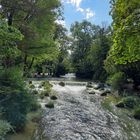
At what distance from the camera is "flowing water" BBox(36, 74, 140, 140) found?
17056 millimetres

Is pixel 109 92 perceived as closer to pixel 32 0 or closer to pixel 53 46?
pixel 53 46

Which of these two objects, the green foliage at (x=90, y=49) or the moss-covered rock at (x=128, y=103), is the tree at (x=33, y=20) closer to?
the moss-covered rock at (x=128, y=103)

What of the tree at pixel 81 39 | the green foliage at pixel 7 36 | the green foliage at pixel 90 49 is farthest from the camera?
the tree at pixel 81 39

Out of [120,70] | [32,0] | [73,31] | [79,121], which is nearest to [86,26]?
[73,31]

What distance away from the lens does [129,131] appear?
62.2 feet

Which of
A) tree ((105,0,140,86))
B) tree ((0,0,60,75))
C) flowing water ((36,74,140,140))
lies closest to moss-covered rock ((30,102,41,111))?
flowing water ((36,74,140,140))

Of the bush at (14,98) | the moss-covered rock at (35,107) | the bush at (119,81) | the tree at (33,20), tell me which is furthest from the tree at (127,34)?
the bush at (119,81)

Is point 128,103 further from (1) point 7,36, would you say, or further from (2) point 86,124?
(1) point 7,36

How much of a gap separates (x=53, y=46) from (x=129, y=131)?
18894 millimetres

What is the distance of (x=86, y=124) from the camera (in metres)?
19.8

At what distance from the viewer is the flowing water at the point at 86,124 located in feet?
56.0

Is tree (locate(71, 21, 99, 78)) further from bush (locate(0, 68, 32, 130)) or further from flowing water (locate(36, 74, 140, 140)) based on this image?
bush (locate(0, 68, 32, 130))

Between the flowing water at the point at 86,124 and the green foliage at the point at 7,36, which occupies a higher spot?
the green foliage at the point at 7,36

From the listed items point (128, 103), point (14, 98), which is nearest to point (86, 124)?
point (14, 98)
